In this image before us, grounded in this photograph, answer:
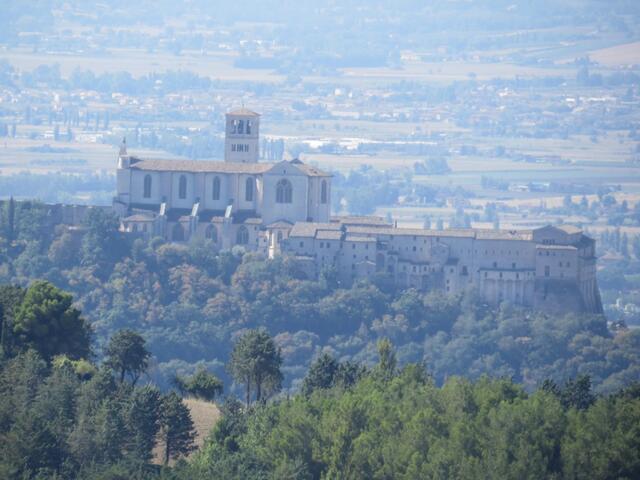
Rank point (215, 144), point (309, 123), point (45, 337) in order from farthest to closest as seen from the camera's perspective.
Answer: point (309, 123) → point (215, 144) → point (45, 337)

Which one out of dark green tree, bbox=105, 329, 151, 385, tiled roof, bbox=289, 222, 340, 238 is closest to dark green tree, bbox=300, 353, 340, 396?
dark green tree, bbox=105, 329, 151, 385

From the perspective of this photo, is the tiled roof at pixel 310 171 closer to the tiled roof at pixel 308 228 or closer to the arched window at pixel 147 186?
the tiled roof at pixel 308 228

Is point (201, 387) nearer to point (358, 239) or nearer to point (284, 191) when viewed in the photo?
point (358, 239)

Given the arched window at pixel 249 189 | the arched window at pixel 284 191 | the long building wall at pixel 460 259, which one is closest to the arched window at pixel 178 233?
the arched window at pixel 249 189

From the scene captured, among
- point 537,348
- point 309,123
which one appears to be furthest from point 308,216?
point 309,123

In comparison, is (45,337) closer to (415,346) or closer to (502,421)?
(502,421)

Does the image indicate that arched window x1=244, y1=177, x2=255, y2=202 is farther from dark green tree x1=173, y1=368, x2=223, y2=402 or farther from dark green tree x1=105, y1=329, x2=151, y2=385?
dark green tree x1=105, y1=329, x2=151, y2=385
